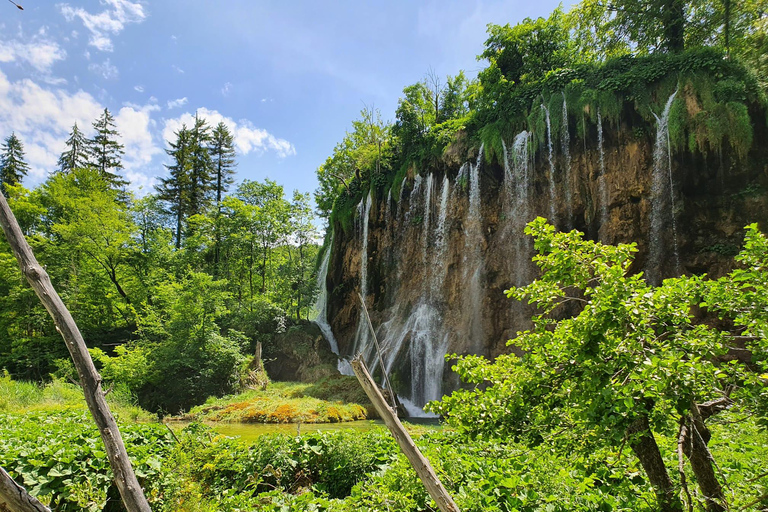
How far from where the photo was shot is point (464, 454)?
159 inches

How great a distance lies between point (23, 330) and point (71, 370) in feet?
18.2

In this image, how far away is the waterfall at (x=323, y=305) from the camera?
2442 centimetres

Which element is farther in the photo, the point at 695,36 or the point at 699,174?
the point at 695,36

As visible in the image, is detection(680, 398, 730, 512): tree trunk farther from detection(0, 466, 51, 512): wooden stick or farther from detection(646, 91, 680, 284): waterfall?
detection(646, 91, 680, 284): waterfall

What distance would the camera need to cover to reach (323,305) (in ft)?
88.0

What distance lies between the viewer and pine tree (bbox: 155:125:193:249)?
95.7 feet

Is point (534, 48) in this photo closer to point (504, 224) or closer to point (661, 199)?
point (504, 224)

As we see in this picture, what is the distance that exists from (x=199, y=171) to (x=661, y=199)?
3209cm

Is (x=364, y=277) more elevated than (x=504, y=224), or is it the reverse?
(x=504, y=224)

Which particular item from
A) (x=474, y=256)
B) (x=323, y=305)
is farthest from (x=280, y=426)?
(x=323, y=305)

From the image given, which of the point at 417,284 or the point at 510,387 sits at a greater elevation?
the point at 417,284

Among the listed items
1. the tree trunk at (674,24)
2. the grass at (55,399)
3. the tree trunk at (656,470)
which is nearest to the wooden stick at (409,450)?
the tree trunk at (656,470)

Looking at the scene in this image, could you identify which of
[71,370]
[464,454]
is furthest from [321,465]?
[71,370]

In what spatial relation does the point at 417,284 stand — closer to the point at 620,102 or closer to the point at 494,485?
the point at 620,102
